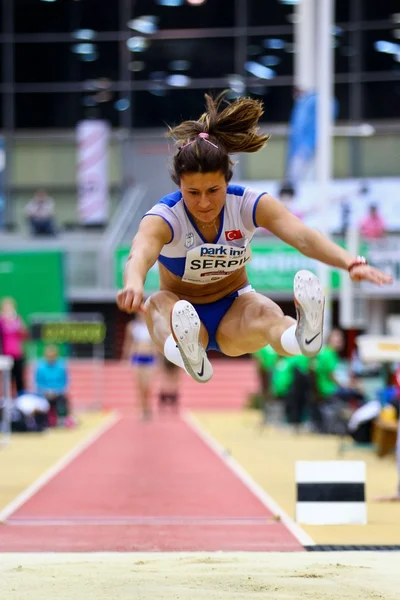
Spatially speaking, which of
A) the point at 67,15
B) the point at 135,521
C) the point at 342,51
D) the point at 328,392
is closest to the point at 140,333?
the point at 328,392

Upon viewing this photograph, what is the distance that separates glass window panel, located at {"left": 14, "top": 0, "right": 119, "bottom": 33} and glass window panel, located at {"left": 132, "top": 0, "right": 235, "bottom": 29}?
47.0 inches

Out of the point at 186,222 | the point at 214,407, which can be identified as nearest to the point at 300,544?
the point at 186,222

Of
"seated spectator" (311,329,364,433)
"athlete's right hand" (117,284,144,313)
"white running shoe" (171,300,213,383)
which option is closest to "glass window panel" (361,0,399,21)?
"seated spectator" (311,329,364,433)

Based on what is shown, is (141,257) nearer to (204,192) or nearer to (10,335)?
(204,192)

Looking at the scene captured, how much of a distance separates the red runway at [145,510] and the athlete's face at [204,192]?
99.9 inches

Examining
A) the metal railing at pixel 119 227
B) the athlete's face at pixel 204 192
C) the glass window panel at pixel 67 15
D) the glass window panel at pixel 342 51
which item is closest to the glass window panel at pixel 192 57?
the glass window panel at pixel 67 15

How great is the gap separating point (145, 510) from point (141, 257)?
4.60 meters

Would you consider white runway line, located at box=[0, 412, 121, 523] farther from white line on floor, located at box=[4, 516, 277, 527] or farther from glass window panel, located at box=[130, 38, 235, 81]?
glass window panel, located at box=[130, 38, 235, 81]

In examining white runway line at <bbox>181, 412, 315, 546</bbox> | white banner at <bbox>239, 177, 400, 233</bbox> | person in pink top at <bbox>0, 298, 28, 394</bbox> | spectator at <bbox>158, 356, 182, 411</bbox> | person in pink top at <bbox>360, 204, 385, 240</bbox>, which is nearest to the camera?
white runway line at <bbox>181, 412, 315, 546</bbox>

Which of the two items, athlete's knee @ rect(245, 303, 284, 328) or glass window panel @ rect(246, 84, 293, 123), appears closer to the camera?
athlete's knee @ rect(245, 303, 284, 328)

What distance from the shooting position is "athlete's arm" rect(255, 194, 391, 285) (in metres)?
5.64

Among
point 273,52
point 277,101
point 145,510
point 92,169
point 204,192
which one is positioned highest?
point 273,52

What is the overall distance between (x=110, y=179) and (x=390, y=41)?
383 inches

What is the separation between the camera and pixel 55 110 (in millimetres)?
35594
